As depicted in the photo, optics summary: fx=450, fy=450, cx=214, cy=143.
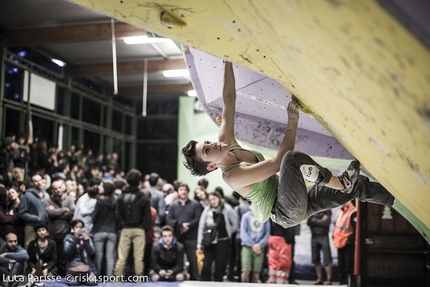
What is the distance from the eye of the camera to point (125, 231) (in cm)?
587

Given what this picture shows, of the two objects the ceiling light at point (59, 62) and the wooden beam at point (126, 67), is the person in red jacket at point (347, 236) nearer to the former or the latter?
the wooden beam at point (126, 67)

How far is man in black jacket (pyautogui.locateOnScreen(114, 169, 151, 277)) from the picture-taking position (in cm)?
582

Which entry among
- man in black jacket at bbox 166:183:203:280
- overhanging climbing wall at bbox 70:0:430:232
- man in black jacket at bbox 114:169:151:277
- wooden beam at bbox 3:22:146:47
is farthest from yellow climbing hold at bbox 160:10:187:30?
wooden beam at bbox 3:22:146:47

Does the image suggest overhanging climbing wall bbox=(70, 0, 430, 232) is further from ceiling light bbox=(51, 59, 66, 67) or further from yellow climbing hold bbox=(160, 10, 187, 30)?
ceiling light bbox=(51, 59, 66, 67)

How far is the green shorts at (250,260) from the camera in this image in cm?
609

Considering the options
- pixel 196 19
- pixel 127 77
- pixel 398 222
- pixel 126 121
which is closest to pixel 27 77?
pixel 127 77

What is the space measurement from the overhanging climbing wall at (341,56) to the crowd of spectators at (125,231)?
4.26 m

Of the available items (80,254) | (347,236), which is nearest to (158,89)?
(80,254)

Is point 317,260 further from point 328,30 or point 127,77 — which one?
point 127,77

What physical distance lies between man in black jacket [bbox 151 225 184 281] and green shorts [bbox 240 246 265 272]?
2.77 feet

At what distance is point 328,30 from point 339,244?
5.44 metres

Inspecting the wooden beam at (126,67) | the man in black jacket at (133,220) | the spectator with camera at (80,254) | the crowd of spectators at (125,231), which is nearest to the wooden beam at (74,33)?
the wooden beam at (126,67)

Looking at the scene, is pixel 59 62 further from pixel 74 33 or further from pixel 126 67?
pixel 74 33

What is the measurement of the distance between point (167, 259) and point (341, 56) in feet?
17.4
